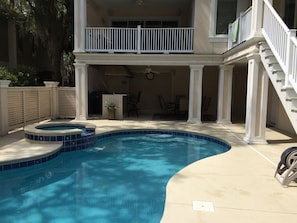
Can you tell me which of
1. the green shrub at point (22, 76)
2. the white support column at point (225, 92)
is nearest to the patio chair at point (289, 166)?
the white support column at point (225, 92)

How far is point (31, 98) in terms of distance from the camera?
10.5 meters

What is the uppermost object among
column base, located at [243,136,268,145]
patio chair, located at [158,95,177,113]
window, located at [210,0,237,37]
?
window, located at [210,0,237,37]

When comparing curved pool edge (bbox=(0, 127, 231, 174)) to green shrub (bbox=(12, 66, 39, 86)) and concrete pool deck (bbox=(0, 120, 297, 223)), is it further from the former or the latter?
green shrub (bbox=(12, 66, 39, 86))

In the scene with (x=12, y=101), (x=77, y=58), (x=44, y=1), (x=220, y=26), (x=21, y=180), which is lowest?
(x=21, y=180)

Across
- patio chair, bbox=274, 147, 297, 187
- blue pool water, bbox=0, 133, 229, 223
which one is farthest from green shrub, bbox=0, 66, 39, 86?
patio chair, bbox=274, 147, 297, 187

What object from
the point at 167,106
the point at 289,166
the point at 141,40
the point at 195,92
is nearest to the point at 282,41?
the point at 289,166

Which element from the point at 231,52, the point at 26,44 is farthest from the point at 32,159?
the point at 26,44

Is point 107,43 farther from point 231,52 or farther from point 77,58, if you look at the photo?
point 231,52

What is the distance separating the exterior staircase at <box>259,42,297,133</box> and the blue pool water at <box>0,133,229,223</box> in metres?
2.64

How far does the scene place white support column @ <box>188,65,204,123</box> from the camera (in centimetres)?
1162

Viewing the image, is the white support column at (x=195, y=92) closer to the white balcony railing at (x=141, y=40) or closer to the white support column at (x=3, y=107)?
the white balcony railing at (x=141, y=40)

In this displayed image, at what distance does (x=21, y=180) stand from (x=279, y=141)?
6890 millimetres

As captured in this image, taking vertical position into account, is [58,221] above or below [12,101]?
below

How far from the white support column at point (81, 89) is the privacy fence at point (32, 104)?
2.05 ft
